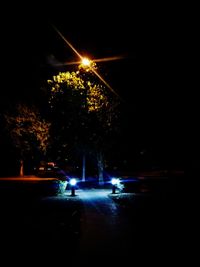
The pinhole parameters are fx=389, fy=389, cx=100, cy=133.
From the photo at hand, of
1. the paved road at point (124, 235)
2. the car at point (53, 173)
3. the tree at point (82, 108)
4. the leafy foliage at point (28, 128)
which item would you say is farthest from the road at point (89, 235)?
the leafy foliage at point (28, 128)

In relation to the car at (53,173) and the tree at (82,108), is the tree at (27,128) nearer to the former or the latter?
the tree at (82,108)

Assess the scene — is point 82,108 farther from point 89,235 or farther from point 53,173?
point 89,235

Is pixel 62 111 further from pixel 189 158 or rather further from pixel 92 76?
pixel 189 158

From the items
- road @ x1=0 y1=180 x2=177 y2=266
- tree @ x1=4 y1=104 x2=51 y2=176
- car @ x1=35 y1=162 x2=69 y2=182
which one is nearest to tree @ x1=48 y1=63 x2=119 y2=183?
tree @ x1=4 y1=104 x2=51 y2=176

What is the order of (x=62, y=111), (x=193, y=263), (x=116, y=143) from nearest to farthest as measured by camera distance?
(x=193, y=263)
(x=62, y=111)
(x=116, y=143)

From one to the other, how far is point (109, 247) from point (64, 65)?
22.8 metres

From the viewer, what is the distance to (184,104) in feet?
65.3

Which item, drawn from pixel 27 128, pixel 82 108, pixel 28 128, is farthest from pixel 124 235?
pixel 27 128

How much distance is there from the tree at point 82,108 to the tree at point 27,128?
193 cm

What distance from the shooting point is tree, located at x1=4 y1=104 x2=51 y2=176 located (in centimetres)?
3728

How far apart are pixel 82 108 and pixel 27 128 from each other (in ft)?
32.0

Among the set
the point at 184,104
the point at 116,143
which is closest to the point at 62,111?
the point at 116,143

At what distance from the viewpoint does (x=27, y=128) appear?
39219 millimetres

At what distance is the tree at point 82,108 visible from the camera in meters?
29.8
